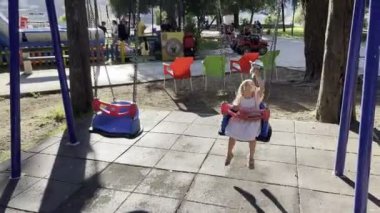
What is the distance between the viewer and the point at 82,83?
6.38 meters

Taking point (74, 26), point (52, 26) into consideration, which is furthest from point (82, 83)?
point (52, 26)

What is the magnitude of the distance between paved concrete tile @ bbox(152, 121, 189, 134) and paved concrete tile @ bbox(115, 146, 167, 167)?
2.42 ft

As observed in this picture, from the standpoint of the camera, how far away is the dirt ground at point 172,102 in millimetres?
6066

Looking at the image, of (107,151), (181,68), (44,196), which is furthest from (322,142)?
(181,68)

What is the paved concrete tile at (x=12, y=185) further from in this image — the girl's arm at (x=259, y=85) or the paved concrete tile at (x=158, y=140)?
the girl's arm at (x=259, y=85)

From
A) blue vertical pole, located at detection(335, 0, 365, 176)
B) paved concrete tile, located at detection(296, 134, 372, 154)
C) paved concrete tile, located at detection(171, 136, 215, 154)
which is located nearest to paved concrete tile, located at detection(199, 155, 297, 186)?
paved concrete tile, located at detection(171, 136, 215, 154)

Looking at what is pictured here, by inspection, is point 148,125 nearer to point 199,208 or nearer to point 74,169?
point 74,169

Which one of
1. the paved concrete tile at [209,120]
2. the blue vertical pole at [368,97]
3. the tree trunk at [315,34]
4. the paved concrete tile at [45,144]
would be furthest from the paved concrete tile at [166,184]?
the tree trunk at [315,34]

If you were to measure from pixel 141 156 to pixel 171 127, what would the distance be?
118cm

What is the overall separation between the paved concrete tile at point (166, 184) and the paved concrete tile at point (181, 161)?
130mm

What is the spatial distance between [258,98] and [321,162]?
Answer: 1102mm

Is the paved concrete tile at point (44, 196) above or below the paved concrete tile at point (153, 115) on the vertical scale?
below

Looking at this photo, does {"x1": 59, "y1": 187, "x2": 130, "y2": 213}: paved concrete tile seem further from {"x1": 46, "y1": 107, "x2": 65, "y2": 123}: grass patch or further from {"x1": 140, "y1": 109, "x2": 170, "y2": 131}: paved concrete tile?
{"x1": 46, "y1": 107, "x2": 65, "y2": 123}: grass patch

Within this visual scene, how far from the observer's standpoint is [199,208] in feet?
11.0
